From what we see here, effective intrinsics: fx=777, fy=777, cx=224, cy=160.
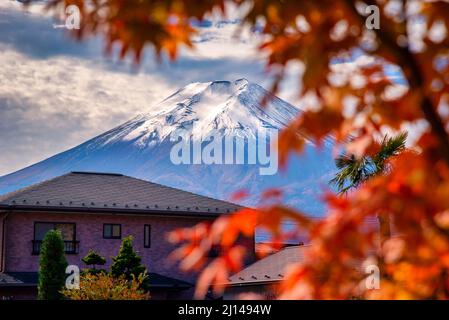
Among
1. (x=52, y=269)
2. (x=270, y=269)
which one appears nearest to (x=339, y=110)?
(x=52, y=269)

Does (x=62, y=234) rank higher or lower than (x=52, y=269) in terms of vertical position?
higher

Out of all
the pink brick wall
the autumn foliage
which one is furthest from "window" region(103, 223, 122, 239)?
the autumn foliage

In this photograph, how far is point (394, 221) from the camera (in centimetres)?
229

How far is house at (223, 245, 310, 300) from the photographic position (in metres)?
22.0

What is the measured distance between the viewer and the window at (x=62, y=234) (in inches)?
990

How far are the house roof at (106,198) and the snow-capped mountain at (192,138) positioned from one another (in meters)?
10.2

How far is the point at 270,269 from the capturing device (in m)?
23.3

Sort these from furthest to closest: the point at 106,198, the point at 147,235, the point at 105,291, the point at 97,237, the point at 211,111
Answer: the point at 211,111 < the point at 147,235 < the point at 106,198 < the point at 97,237 < the point at 105,291

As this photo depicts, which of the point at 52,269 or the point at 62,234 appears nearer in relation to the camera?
the point at 52,269

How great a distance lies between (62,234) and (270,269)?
7212mm

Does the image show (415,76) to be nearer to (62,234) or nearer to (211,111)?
(62,234)

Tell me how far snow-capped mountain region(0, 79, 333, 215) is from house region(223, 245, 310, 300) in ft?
44.9

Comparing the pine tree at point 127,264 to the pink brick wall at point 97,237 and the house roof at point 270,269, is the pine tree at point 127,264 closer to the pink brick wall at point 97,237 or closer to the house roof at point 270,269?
the house roof at point 270,269

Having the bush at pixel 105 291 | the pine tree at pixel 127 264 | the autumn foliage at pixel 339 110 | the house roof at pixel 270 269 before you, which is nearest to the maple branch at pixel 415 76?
the autumn foliage at pixel 339 110
